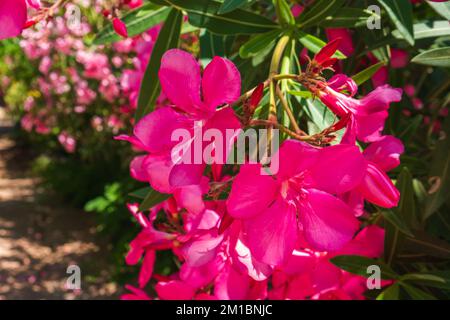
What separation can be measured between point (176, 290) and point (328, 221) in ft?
1.39

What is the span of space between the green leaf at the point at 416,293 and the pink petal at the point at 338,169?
0.46 metres

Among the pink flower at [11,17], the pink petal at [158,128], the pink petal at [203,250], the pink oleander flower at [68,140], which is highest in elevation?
the pink flower at [11,17]

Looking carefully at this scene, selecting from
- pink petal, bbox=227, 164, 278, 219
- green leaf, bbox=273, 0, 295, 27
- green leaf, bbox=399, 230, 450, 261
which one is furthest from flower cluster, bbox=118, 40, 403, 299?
green leaf, bbox=399, 230, 450, 261

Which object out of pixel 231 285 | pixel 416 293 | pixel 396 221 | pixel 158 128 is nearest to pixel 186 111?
pixel 158 128

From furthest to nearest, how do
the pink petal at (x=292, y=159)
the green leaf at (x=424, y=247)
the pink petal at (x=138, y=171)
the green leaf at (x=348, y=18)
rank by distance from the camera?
the green leaf at (x=424, y=247), the green leaf at (x=348, y=18), the pink petal at (x=138, y=171), the pink petal at (x=292, y=159)

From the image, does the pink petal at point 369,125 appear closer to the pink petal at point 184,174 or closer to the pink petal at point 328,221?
the pink petal at point 328,221

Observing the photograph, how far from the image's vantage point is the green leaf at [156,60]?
103cm

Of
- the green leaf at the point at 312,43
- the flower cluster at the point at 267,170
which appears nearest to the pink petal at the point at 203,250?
the flower cluster at the point at 267,170

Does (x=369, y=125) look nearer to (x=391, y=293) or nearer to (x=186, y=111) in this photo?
(x=186, y=111)

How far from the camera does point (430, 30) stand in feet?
3.55

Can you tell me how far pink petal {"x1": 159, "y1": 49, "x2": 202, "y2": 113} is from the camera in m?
0.67

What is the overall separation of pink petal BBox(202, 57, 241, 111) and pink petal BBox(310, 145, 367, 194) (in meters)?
0.12

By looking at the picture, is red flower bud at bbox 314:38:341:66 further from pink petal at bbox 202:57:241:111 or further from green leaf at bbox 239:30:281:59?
green leaf at bbox 239:30:281:59
